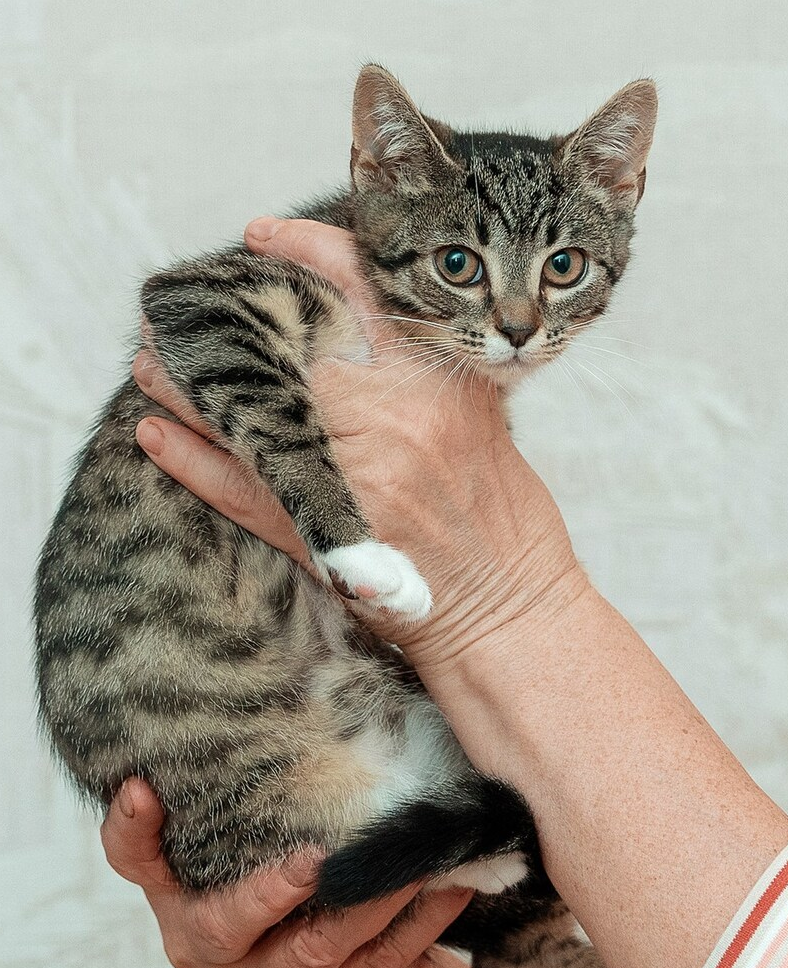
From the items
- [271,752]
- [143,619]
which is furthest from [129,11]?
[271,752]

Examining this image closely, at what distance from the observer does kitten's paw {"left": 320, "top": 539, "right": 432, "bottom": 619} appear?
121 cm

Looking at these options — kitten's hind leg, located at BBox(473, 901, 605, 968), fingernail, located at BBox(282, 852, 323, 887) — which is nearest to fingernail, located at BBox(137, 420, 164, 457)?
fingernail, located at BBox(282, 852, 323, 887)

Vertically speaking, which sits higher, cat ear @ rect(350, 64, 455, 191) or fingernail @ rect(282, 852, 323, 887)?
cat ear @ rect(350, 64, 455, 191)

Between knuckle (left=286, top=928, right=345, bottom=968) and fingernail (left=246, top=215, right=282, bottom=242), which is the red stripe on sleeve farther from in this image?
fingernail (left=246, top=215, right=282, bottom=242)

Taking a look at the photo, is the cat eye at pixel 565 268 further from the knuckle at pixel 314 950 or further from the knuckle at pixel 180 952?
the knuckle at pixel 180 952

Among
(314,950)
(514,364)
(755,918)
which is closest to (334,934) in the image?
(314,950)

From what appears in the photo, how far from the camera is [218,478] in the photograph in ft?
4.29

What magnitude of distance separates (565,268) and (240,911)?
3.23 ft

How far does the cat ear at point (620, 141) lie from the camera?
143 centimetres

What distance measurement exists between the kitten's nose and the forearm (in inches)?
13.6

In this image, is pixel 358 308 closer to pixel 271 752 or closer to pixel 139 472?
pixel 139 472

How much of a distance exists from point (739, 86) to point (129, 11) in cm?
127

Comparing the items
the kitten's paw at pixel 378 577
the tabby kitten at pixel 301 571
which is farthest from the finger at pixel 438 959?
the kitten's paw at pixel 378 577

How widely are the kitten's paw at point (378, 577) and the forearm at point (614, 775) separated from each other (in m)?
0.12
